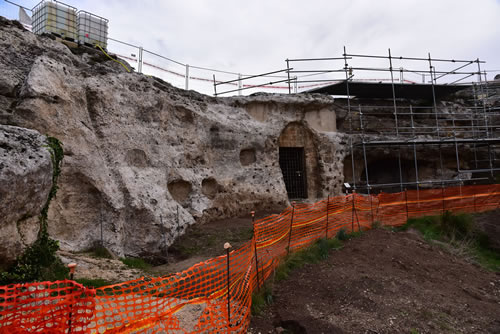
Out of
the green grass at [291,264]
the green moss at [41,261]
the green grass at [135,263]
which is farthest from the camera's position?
the green grass at [135,263]

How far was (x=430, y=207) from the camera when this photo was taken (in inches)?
424

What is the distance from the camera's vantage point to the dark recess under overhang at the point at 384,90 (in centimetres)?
1374

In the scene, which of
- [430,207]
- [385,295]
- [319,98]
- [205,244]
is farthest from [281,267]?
[319,98]

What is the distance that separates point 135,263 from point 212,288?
9.03 feet

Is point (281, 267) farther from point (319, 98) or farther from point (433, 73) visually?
point (433, 73)

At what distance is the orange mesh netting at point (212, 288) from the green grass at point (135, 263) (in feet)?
3.40

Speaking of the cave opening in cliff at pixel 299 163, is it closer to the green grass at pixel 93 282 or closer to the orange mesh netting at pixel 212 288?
the orange mesh netting at pixel 212 288

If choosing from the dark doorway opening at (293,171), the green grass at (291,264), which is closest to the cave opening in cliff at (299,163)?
the dark doorway opening at (293,171)

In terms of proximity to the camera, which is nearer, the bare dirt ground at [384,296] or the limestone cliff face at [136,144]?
the bare dirt ground at [384,296]

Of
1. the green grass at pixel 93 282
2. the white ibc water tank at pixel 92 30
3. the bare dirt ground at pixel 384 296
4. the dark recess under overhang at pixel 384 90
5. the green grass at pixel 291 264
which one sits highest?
the white ibc water tank at pixel 92 30

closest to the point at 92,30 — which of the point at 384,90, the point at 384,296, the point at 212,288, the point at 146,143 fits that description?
the point at 146,143

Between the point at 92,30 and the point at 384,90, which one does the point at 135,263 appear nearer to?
the point at 92,30

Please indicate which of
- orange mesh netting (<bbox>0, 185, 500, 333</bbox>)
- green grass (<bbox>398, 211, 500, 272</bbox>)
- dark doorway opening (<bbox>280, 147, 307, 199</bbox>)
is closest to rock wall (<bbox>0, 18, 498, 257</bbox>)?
dark doorway opening (<bbox>280, 147, 307, 199</bbox>)

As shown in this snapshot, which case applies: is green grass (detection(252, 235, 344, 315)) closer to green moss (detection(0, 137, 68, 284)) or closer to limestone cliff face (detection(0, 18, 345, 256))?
green moss (detection(0, 137, 68, 284))
